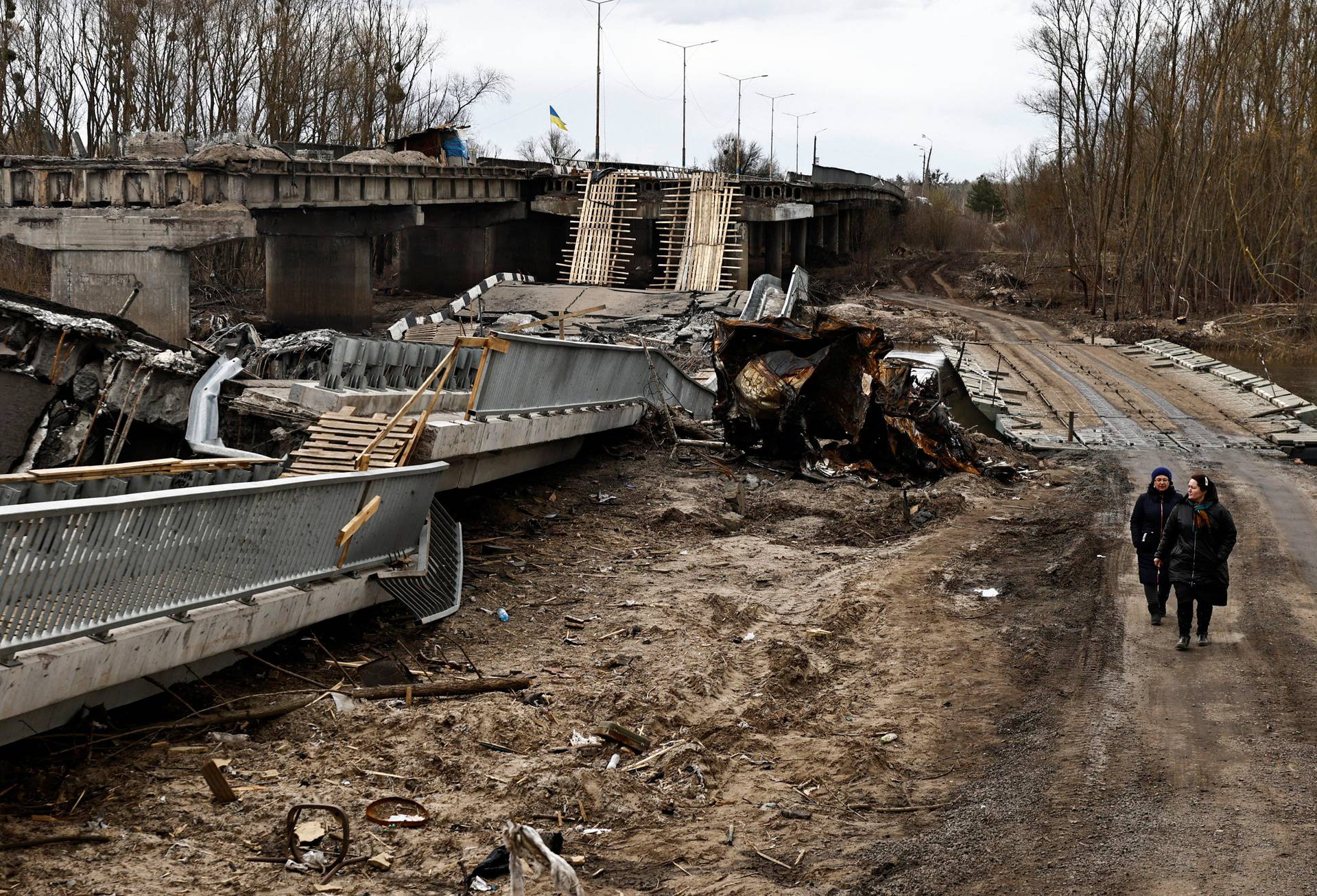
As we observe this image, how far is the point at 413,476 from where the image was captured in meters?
11.1

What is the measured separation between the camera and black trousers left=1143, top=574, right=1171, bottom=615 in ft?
36.8

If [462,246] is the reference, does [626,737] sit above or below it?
below

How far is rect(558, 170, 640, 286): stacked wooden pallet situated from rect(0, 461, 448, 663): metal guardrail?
108 feet

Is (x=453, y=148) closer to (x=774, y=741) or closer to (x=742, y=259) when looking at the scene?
(x=742, y=259)

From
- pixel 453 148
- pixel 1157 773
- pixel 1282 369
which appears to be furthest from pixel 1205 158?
pixel 1157 773

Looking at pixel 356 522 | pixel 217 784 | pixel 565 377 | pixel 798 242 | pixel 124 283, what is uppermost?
pixel 798 242

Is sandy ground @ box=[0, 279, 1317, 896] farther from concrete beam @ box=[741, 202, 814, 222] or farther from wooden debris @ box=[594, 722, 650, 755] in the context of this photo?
concrete beam @ box=[741, 202, 814, 222]

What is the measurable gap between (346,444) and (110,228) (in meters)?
18.0

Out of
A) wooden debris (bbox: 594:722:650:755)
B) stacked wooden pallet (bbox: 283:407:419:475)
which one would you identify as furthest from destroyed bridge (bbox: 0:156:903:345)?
wooden debris (bbox: 594:722:650:755)

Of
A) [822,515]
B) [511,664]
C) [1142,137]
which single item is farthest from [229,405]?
[1142,137]

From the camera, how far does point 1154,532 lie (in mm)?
11055

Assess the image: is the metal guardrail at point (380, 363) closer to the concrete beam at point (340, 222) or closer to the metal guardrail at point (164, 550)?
the metal guardrail at point (164, 550)

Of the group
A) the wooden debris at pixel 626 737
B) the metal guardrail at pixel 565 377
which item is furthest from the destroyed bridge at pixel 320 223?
the wooden debris at pixel 626 737

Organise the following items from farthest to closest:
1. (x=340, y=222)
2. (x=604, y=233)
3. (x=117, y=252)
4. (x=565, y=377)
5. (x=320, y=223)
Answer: (x=604, y=233) → (x=340, y=222) → (x=320, y=223) → (x=117, y=252) → (x=565, y=377)
